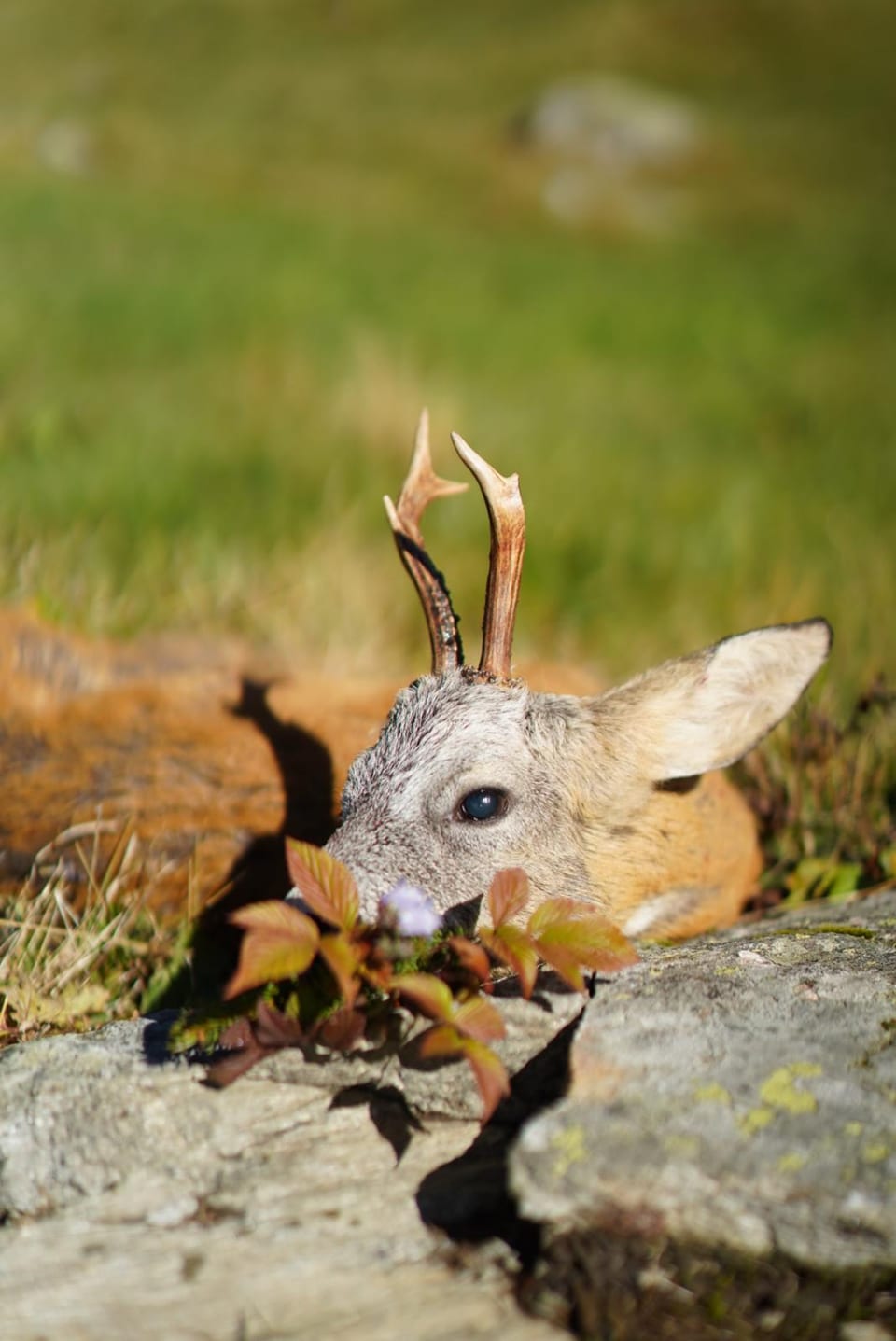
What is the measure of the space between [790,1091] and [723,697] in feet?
5.21

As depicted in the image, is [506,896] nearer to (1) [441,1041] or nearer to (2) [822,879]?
(1) [441,1041]

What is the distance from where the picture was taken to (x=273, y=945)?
2.33m

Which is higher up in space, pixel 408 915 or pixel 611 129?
pixel 611 129

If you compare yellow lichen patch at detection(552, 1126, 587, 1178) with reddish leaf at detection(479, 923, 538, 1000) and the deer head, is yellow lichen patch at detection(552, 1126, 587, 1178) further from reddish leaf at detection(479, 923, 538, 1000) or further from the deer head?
the deer head

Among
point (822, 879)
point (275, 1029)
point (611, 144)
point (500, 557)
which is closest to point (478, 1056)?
point (275, 1029)

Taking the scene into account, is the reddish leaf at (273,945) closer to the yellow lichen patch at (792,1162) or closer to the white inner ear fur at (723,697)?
the yellow lichen patch at (792,1162)

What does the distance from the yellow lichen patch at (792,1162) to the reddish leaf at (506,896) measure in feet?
2.21

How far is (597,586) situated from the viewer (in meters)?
7.14

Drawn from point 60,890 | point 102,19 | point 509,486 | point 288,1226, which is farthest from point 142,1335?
point 102,19

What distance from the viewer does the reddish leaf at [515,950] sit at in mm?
2412

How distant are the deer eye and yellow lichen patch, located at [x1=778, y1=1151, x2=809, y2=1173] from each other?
1348mm

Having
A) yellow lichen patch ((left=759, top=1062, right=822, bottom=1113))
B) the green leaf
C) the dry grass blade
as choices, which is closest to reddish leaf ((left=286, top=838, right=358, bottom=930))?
yellow lichen patch ((left=759, top=1062, right=822, bottom=1113))

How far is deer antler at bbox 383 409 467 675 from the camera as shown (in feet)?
11.8

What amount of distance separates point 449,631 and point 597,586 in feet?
12.0
